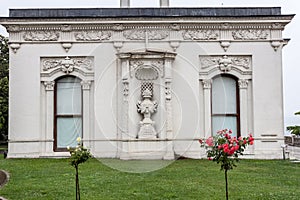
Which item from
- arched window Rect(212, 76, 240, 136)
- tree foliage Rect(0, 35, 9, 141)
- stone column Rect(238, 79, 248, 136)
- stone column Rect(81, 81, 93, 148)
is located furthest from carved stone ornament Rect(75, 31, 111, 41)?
tree foliage Rect(0, 35, 9, 141)

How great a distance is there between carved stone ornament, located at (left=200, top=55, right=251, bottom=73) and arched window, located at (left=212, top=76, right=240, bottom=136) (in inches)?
23.1

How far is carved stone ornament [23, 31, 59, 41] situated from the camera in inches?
737

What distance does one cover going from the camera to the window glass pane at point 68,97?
19.0m

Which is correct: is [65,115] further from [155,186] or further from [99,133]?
[155,186]

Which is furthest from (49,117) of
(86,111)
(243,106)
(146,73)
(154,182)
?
(154,182)

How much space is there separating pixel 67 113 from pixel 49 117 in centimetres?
76

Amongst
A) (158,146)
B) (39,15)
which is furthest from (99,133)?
(39,15)

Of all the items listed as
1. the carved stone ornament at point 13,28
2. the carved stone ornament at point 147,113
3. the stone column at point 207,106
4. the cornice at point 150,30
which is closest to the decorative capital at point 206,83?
the stone column at point 207,106

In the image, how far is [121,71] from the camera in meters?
18.2

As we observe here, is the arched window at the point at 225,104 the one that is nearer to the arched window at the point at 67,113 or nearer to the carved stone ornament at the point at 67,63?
the carved stone ornament at the point at 67,63

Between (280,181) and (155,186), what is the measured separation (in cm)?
348

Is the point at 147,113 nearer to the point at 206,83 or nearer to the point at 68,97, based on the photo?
the point at 206,83

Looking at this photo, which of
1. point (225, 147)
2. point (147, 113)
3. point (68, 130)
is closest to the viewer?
point (225, 147)

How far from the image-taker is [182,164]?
15.9m
